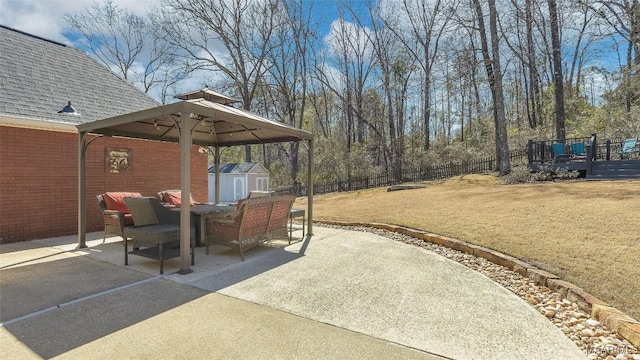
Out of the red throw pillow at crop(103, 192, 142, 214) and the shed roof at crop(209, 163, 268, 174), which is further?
the shed roof at crop(209, 163, 268, 174)

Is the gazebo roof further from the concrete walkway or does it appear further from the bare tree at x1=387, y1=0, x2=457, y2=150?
the bare tree at x1=387, y1=0, x2=457, y2=150

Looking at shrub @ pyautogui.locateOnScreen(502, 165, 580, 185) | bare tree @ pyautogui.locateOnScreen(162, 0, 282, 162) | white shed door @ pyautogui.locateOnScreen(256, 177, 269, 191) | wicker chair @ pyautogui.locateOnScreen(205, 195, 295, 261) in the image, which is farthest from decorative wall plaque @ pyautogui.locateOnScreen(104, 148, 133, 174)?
bare tree @ pyautogui.locateOnScreen(162, 0, 282, 162)

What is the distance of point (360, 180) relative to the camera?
1889cm

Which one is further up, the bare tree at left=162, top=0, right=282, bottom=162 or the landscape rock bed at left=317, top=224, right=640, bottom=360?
the bare tree at left=162, top=0, right=282, bottom=162

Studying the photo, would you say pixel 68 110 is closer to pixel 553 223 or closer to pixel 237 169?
pixel 237 169

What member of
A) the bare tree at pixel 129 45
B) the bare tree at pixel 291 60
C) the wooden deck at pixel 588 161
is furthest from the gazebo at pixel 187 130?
the bare tree at pixel 129 45

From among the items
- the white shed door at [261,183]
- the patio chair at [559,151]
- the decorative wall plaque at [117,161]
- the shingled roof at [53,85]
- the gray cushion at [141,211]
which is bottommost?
the gray cushion at [141,211]

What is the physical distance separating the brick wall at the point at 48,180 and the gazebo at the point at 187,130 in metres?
0.69

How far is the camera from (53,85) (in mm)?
7688

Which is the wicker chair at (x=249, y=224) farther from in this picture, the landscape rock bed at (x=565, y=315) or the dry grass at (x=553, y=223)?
the dry grass at (x=553, y=223)

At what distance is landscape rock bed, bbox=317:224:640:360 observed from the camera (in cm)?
248

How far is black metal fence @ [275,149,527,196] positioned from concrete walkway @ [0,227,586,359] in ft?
38.5

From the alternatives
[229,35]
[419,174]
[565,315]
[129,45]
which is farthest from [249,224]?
[129,45]

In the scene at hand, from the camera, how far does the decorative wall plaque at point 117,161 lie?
770cm
